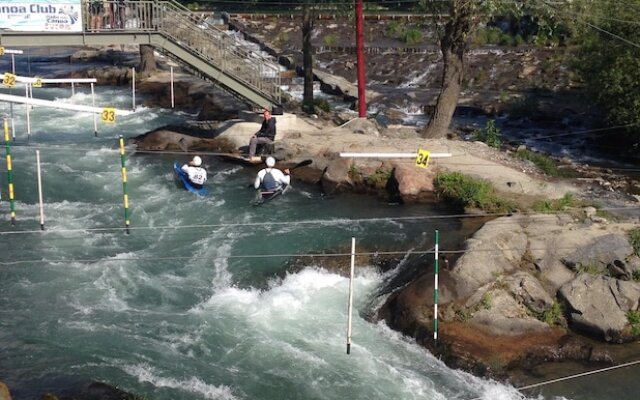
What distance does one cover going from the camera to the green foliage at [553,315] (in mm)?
15828

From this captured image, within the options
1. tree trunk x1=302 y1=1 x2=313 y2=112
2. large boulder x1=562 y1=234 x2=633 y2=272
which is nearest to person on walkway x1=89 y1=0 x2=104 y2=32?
tree trunk x1=302 y1=1 x2=313 y2=112

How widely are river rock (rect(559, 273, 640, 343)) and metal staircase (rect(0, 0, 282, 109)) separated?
48.8 feet

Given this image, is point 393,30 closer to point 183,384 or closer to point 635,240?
point 635,240

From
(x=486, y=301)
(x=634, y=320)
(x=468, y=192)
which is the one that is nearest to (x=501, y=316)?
(x=486, y=301)

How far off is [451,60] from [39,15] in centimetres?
1267

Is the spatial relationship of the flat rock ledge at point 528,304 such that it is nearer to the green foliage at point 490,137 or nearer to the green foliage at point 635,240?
the green foliage at point 635,240

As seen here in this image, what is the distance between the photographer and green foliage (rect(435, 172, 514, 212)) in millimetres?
21062

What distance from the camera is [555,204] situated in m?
20.6

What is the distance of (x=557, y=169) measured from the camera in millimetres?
25281

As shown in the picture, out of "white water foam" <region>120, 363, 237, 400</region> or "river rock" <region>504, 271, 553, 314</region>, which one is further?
"river rock" <region>504, 271, 553, 314</region>

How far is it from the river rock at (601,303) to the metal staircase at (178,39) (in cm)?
1489

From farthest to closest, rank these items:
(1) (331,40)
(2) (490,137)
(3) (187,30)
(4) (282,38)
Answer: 1. (4) (282,38)
2. (1) (331,40)
3. (2) (490,137)
4. (3) (187,30)

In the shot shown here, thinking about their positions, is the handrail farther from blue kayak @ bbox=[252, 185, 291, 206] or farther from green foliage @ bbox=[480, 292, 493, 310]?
green foliage @ bbox=[480, 292, 493, 310]

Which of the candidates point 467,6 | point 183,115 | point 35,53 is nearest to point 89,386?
point 467,6
